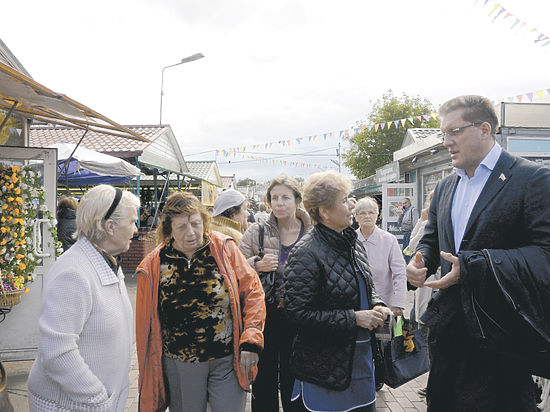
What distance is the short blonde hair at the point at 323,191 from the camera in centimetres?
234

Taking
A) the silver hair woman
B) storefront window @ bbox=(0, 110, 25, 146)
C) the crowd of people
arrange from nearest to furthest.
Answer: the crowd of people
the silver hair woman
storefront window @ bbox=(0, 110, 25, 146)

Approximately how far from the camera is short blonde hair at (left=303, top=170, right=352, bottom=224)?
7.68 ft

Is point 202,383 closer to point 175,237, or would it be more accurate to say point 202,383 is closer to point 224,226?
point 175,237

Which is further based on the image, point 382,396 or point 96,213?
point 382,396

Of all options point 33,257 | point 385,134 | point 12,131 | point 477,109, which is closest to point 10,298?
point 33,257

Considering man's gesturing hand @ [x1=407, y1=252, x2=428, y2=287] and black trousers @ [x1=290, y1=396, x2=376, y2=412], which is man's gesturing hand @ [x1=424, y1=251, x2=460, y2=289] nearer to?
man's gesturing hand @ [x1=407, y1=252, x2=428, y2=287]

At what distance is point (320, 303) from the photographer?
2186 mm

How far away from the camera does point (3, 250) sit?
4.72m

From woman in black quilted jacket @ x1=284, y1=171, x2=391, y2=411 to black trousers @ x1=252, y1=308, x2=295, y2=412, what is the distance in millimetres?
764

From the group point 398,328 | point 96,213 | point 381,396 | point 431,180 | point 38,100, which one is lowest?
point 381,396

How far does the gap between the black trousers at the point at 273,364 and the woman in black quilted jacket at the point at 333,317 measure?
76 centimetres

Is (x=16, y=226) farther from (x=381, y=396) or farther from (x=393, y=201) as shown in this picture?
(x=393, y=201)

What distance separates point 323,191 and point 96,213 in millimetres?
1274

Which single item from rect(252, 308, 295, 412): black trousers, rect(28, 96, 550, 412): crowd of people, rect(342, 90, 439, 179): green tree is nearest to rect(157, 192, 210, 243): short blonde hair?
rect(28, 96, 550, 412): crowd of people
